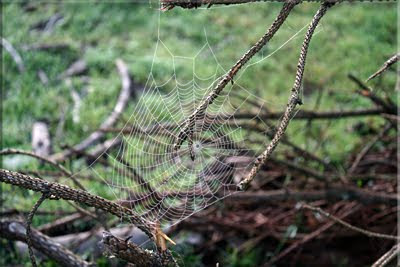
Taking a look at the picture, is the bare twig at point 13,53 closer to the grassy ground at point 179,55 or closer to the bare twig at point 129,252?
the grassy ground at point 179,55

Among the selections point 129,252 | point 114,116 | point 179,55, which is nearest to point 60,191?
point 129,252

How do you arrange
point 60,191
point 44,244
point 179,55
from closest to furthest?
point 60,191, point 44,244, point 179,55

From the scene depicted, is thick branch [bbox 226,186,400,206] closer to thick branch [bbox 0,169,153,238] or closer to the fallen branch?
the fallen branch

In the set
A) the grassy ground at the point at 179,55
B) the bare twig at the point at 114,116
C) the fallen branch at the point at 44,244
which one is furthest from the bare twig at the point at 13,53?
the fallen branch at the point at 44,244

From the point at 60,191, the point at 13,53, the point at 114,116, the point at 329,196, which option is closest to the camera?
the point at 60,191

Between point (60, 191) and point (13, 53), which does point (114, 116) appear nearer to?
point (13, 53)

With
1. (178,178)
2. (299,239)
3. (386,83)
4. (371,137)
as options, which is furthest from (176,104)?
(386,83)

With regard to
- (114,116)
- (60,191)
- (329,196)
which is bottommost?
(329,196)
